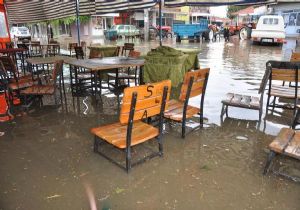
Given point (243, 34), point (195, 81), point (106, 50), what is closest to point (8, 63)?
point (195, 81)

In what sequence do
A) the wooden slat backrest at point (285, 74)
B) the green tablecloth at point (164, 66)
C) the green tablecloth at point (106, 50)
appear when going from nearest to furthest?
the wooden slat backrest at point (285, 74) < the green tablecloth at point (164, 66) < the green tablecloth at point (106, 50)

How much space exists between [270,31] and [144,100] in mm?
19483

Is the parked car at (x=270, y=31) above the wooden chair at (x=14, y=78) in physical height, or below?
above

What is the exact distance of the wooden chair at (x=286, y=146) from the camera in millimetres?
2854

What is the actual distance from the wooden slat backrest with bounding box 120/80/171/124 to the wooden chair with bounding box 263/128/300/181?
130 centimetres

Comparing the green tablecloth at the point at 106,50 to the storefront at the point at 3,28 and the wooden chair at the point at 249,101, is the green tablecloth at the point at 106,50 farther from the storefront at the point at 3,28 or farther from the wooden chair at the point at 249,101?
the wooden chair at the point at 249,101

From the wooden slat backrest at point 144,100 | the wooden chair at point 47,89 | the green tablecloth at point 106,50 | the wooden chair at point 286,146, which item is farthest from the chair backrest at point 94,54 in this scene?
the wooden chair at point 286,146

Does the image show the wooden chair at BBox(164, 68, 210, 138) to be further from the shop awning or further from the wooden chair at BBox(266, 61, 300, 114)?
→ the shop awning

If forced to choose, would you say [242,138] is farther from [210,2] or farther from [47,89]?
[210,2]

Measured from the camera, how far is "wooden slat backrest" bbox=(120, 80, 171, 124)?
2.91m

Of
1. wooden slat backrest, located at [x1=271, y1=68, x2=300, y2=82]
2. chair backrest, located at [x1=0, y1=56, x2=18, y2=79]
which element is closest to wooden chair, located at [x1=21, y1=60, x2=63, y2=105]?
chair backrest, located at [x1=0, y1=56, x2=18, y2=79]

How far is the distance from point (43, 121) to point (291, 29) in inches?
1206

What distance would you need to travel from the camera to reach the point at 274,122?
4.93 meters

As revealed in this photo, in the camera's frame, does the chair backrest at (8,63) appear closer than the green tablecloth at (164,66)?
Yes
